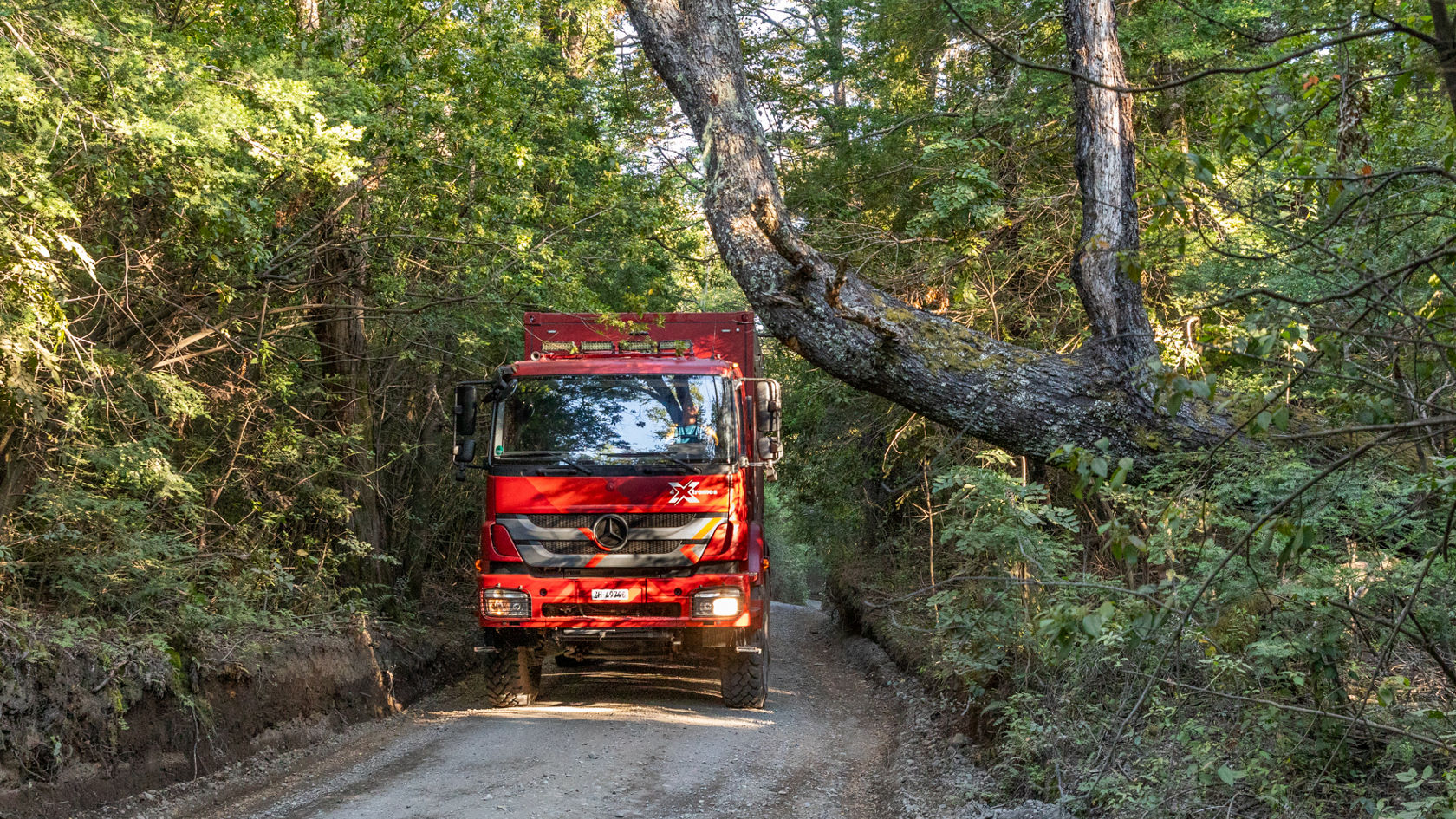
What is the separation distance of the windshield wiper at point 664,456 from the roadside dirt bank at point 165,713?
298cm

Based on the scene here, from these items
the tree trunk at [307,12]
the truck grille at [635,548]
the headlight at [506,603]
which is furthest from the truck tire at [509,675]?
the tree trunk at [307,12]

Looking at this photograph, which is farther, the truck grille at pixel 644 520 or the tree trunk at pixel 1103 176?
the truck grille at pixel 644 520

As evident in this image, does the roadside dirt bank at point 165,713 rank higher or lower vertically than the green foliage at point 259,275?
lower

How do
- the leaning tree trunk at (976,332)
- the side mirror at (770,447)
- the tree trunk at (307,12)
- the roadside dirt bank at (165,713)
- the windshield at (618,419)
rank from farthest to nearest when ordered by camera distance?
1. the tree trunk at (307,12)
2. the side mirror at (770,447)
3. the windshield at (618,419)
4. the leaning tree trunk at (976,332)
5. the roadside dirt bank at (165,713)

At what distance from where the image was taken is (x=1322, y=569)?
492 centimetres

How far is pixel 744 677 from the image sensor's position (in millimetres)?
9477

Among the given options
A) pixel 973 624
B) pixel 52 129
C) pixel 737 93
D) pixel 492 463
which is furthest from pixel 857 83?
pixel 52 129

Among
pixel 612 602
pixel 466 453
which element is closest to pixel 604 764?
pixel 612 602

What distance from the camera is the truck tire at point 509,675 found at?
9523 millimetres

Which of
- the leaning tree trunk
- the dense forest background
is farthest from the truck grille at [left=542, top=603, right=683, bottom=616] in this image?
the leaning tree trunk

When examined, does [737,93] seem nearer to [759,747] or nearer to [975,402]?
[975,402]

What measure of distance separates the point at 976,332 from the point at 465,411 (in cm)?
438

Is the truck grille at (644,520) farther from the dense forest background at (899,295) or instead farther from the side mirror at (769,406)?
the dense forest background at (899,295)

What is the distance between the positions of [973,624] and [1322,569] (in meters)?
2.67
